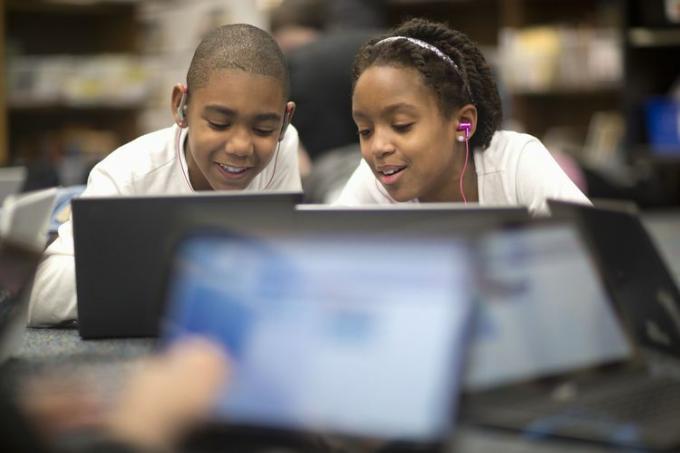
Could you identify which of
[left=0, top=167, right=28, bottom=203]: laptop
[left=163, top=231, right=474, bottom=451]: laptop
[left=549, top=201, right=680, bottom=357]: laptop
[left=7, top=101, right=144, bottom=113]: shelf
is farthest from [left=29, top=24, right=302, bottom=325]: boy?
[left=7, top=101, right=144, bottom=113]: shelf

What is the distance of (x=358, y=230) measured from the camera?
28.8 inches

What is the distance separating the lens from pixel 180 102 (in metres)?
1.59

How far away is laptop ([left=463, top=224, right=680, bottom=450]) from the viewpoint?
728 millimetres

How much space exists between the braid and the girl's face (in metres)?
0.02

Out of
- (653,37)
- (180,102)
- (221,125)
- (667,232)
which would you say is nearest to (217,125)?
(221,125)

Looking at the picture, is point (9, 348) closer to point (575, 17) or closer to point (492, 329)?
point (492, 329)

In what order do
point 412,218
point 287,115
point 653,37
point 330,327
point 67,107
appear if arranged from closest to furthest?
point 330,327, point 412,218, point 287,115, point 653,37, point 67,107

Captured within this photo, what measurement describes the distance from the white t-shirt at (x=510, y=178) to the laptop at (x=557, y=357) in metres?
0.48

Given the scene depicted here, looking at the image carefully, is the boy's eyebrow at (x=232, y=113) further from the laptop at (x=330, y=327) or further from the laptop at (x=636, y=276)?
the laptop at (x=330, y=327)

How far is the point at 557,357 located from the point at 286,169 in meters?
0.87

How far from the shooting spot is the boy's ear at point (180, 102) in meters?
1.58

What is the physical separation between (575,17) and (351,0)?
2.00m

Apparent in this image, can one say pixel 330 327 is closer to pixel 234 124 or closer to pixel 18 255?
pixel 18 255

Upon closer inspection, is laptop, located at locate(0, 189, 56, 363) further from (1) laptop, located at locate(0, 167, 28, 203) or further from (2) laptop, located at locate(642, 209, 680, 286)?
(2) laptop, located at locate(642, 209, 680, 286)
